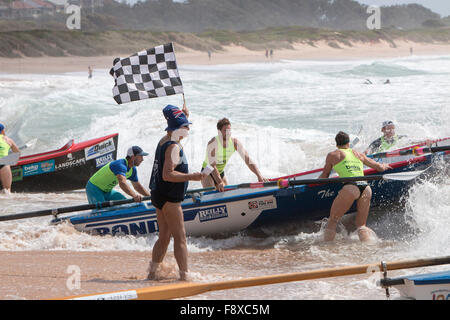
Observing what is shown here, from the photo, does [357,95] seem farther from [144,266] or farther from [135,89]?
[144,266]

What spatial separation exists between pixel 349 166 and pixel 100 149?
6.18 m

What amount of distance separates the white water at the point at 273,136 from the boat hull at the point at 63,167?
392mm

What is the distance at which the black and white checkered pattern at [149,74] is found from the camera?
8133mm

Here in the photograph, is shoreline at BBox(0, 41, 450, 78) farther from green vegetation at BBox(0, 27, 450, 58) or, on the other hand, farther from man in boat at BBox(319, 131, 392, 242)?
man in boat at BBox(319, 131, 392, 242)

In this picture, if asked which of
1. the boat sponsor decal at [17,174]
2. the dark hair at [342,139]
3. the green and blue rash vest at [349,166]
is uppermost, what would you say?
the dark hair at [342,139]

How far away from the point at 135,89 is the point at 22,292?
3.61 m

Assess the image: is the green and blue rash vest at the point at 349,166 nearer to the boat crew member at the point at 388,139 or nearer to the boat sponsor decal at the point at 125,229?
the boat sponsor decal at the point at 125,229

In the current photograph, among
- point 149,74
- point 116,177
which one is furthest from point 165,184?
point 149,74

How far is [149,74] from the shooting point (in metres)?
8.23

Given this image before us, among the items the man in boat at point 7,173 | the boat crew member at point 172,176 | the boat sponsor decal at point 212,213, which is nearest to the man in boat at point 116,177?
the boat sponsor decal at point 212,213

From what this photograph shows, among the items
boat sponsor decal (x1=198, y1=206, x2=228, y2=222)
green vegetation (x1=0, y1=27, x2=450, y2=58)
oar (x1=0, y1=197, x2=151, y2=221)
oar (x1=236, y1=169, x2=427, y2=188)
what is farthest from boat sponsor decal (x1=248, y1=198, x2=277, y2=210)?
green vegetation (x1=0, y1=27, x2=450, y2=58)

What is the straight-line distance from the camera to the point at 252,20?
413 ft

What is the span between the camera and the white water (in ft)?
22.8
